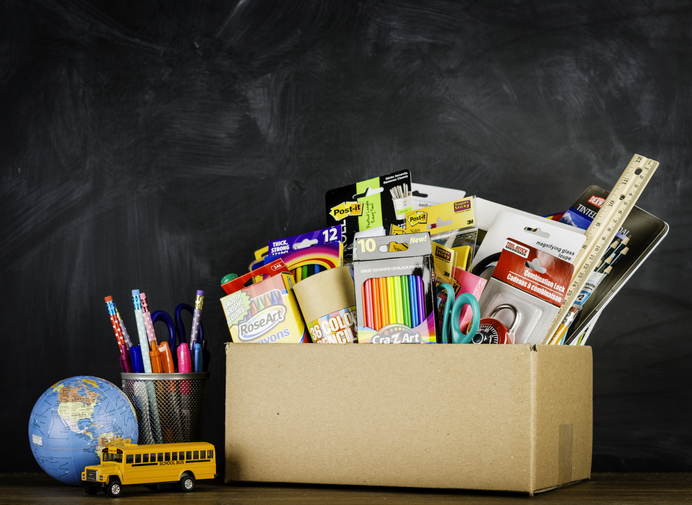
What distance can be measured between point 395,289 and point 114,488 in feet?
1.58

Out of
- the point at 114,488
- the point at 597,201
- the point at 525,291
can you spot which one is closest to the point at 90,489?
the point at 114,488

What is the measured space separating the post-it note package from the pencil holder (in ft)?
1.19

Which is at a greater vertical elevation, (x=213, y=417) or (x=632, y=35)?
(x=632, y=35)

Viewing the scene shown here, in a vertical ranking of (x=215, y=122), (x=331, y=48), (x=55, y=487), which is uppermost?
(x=331, y=48)

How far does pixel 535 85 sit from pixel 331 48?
0.43m

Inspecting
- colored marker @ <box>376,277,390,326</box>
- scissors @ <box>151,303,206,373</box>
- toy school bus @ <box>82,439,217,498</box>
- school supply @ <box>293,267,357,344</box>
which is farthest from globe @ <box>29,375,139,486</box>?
colored marker @ <box>376,277,390,326</box>

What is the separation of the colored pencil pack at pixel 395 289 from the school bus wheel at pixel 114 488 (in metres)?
0.39

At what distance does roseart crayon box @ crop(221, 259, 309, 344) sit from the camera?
1075 millimetres

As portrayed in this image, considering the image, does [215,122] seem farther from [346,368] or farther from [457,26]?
[346,368]

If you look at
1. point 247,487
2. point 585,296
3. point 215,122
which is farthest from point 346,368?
point 215,122

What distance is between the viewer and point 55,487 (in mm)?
1084

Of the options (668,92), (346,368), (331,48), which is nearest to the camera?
(346,368)

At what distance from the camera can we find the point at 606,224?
1093 mm

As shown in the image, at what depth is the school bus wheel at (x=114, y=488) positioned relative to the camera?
0.95 m
